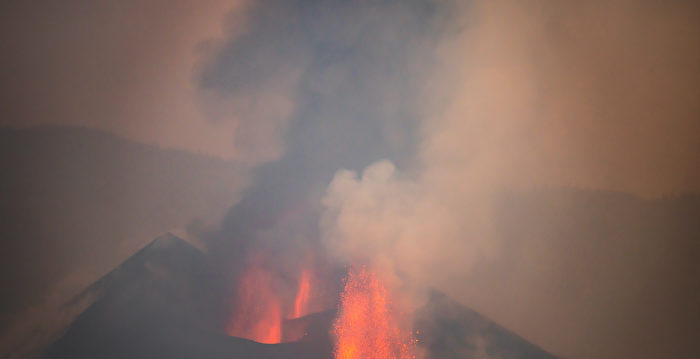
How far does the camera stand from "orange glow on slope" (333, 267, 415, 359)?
3908 millimetres

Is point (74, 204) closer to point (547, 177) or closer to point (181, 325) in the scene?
point (181, 325)

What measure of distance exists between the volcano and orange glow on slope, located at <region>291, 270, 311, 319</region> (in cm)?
24

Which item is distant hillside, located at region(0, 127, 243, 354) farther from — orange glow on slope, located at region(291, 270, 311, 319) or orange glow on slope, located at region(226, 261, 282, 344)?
orange glow on slope, located at region(291, 270, 311, 319)

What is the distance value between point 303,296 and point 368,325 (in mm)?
875

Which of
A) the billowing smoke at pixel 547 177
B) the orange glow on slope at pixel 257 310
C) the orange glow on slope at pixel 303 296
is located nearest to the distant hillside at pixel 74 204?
the orange glow on slope at pixel 257 310

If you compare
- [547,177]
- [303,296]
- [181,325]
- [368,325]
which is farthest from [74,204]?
[547,177]

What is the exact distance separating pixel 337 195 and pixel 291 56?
1692 mm

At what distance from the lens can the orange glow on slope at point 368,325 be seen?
3.91 m

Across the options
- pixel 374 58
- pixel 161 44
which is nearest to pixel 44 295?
pixel 161 44

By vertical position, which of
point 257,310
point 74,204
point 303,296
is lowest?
point 257,310

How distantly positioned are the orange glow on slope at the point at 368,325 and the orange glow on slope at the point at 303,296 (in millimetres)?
430

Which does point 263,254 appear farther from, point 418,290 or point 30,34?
point 30,34

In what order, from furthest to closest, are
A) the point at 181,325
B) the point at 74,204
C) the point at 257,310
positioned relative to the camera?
1. the point at 257,310
2. the point at 181,325
3. the point at 74,204

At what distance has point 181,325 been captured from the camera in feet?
12.7
